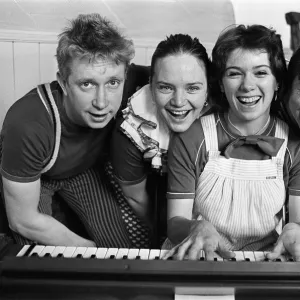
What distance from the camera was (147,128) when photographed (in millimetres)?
1665

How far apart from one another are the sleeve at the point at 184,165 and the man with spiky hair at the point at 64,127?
241 millimetres

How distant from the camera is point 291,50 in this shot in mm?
2592

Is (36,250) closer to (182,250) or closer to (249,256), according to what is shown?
(182,250)

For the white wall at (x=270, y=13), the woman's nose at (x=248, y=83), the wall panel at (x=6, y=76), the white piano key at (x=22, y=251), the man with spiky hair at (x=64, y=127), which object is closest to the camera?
the white piano key at (x=22, y=251)

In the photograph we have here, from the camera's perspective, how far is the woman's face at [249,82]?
1.55 m

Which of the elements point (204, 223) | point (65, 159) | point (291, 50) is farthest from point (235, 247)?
point (291, 50)

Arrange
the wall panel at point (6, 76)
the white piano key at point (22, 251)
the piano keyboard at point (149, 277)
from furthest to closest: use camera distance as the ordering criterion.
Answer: the wall panel at point (6, 76)
the white piano key at point (22, 251)
the piano keyboard at point (149, 277)

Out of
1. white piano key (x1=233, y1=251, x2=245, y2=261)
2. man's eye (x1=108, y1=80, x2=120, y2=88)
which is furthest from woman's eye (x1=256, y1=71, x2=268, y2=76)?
white piano key (x1=233, y1=251, x2=245, y2=261)

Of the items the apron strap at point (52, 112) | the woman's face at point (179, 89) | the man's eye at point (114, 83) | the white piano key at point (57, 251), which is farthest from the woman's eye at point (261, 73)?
the white piano key at point (57, 251)

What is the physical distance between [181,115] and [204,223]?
35cm

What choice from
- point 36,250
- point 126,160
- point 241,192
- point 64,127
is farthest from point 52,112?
point 241,192

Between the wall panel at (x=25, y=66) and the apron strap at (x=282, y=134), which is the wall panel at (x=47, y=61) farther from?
the apron strap at (x=282, y=134)

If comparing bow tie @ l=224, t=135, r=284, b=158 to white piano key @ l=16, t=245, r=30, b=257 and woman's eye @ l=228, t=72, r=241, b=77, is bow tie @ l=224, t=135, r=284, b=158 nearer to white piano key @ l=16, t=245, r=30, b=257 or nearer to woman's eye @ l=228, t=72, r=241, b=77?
woman's eye @ l=228, t=72, r=241, b=77

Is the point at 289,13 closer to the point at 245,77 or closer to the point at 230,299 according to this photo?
the point at 245,77
